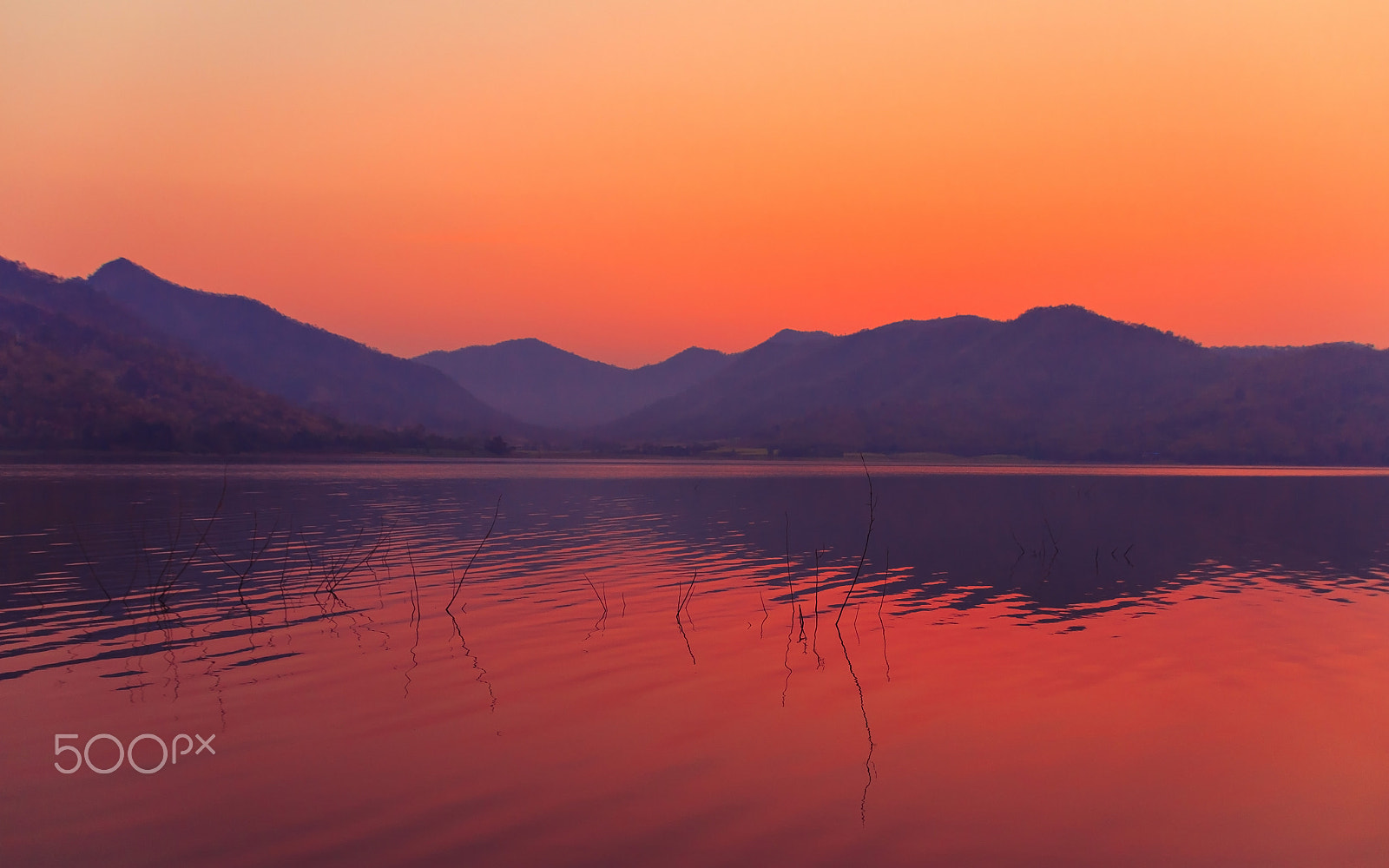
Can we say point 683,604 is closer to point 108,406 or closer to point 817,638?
point 817,638

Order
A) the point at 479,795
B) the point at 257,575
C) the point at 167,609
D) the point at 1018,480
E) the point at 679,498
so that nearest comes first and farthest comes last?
the point at 479,795 < the point at 167,609 < the point at 257,575 < the point at 679,498 < the point at 1018,480

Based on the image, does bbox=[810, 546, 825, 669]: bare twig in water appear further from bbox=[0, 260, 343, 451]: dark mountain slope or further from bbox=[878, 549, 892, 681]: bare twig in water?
bbox=[0, 260, 343, 451]: dark mountain slope

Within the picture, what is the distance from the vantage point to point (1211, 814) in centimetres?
1113

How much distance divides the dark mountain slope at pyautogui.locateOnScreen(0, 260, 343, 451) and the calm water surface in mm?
137143

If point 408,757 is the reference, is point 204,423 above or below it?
above

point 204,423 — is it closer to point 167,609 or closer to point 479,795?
point 167,609

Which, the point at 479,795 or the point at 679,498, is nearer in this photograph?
the point at 479,795

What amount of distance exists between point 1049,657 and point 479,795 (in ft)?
43.5

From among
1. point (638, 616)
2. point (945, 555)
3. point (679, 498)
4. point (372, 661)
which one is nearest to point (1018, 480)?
point (679, 498)

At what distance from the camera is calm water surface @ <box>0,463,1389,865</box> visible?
10.2m

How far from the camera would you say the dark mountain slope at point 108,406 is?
490 feet

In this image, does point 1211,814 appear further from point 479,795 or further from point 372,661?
point 372,661

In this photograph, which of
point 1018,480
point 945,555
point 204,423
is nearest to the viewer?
point 945,555

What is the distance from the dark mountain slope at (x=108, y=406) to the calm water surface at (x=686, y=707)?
13714cm
